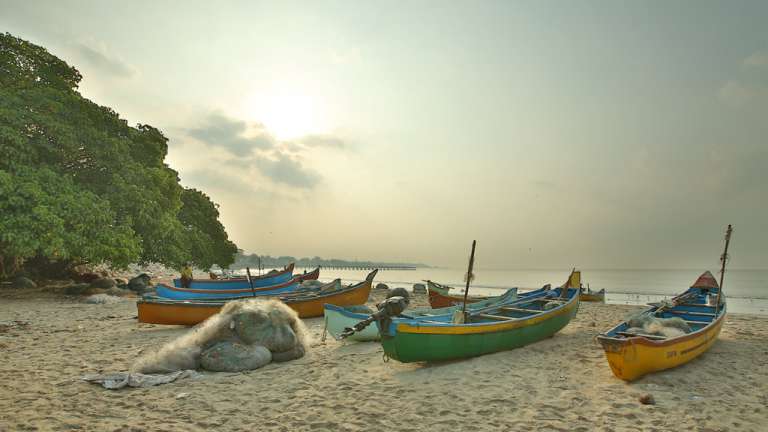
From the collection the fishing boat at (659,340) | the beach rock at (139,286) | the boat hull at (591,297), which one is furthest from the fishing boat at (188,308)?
the boat hull at (591,297)

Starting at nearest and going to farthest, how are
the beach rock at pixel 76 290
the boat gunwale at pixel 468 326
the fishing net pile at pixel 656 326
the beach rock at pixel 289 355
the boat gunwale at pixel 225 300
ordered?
the boat gunwale at pixel 468 326 < the fishing net pile at pixel 656 326 < the beach rock at pixel 289 355 < the boat gunwale at pixel 225 300 < the beach rock at pixel 76 290

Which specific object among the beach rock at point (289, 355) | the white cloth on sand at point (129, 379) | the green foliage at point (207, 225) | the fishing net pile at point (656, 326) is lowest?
the white cloth on sand at point (129, 379)

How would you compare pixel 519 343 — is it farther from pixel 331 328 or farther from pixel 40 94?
pixel 40 94

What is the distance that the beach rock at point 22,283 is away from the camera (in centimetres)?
2350

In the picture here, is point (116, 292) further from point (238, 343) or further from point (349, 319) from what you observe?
point (349, 319)

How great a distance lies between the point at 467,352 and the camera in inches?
377

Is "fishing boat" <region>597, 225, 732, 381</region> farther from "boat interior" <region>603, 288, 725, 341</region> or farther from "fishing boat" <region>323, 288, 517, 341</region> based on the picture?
"fishing boat" <region>323, 288, 517, 341</region>

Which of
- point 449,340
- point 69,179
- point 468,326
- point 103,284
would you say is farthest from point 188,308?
point 103,284

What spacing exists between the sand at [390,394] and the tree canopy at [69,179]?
284 inches

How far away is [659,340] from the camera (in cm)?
862

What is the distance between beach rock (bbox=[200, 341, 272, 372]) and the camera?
361 inches

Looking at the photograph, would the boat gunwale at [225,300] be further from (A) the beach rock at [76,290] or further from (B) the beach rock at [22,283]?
(B) the beach rock at [22,283]

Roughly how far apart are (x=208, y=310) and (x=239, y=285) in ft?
22.6

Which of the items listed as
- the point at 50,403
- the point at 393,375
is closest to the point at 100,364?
the point at 50,403
